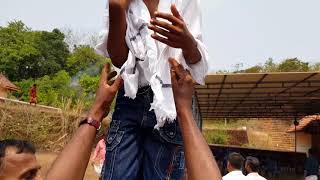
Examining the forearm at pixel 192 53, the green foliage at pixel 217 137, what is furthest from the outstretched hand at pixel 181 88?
the green foliage at pixel 217 137

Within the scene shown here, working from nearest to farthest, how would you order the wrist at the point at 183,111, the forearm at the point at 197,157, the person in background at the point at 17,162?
the forearm at the point at 197,157 < the wrist at the point at 183,111 < the person in background at the point at 17,162

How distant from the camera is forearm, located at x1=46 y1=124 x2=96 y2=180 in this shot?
1.56 metres

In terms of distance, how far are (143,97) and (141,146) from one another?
242mm

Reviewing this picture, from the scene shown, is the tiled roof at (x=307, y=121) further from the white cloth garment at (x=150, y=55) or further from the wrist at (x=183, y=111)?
the wrist at (x=183, y=111)

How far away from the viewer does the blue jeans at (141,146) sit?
2.21 meters

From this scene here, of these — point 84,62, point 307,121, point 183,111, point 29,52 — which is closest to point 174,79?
point 183,111

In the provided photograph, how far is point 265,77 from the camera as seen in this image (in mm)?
10453

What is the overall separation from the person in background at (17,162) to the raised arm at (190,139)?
2.44 ft

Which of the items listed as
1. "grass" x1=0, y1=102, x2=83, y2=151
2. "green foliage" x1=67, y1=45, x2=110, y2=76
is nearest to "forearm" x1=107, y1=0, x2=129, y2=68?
"grass" x1=0, y1=102, x2=83, y2=151

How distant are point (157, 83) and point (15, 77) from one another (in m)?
45.3

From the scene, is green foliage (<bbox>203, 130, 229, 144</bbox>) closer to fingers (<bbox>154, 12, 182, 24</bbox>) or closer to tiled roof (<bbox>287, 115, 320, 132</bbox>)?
tiled roof (<bbox>287, 115, 320, 132</bbox>)

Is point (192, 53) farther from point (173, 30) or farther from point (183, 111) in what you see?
point (183, 111)

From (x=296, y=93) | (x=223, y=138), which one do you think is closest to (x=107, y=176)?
(x=296, y=93)

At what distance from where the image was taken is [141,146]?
90.0 inches
